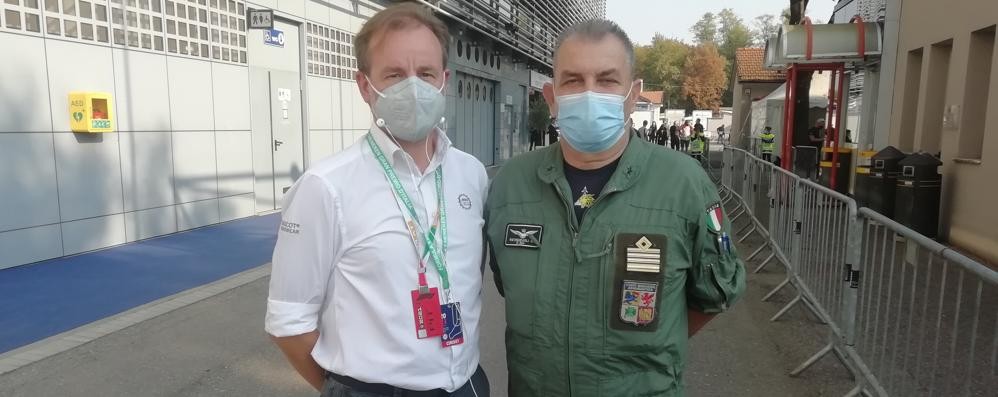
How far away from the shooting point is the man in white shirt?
1.72 meters

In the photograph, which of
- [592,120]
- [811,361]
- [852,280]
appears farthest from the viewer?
[811,361]

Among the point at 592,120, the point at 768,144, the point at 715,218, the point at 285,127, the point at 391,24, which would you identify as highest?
the point at 391,24

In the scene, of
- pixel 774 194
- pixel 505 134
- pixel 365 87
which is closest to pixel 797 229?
pixel 774 194

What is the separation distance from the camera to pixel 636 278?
1.89 metres

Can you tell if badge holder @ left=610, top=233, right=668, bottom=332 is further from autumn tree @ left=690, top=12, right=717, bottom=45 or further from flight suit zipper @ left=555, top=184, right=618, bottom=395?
autumn tree @ left=690, top=12, right=717, bottom=45

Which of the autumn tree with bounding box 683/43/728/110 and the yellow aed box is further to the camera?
the autumn tree with bounding box 683/43/728/110

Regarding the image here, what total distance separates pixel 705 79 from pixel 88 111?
7667cm

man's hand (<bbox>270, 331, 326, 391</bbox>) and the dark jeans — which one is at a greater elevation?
man's hand (<bbox>270, 331, 326, 391</bbox>)

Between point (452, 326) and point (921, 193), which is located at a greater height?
point (452, 326)

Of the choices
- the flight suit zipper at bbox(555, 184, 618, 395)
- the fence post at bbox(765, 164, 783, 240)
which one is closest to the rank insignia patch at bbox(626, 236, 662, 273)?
the flight suit zipper at bbox(555, 184, 618, 395)

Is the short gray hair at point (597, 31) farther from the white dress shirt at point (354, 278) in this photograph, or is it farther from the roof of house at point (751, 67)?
the roof of house at point (751, 67)

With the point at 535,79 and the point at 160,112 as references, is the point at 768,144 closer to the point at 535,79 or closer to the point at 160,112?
the point at 535,79

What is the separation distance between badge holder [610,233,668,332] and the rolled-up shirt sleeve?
0.78m

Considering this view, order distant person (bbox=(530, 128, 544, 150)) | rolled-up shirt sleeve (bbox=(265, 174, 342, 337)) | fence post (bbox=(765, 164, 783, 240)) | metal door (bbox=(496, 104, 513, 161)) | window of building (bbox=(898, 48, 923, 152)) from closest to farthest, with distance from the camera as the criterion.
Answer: rolled-up shirt sleeve (bbox=(265, 174, 342, 337)) < fence post (bbox=(765, 164, 783, 240)) < window of building (bbox=(898, 48, 923, 152)) < metal door (bbox=(496, 104, 513, 161)) < distant person (bbox=(530, 128, 544, 150))
